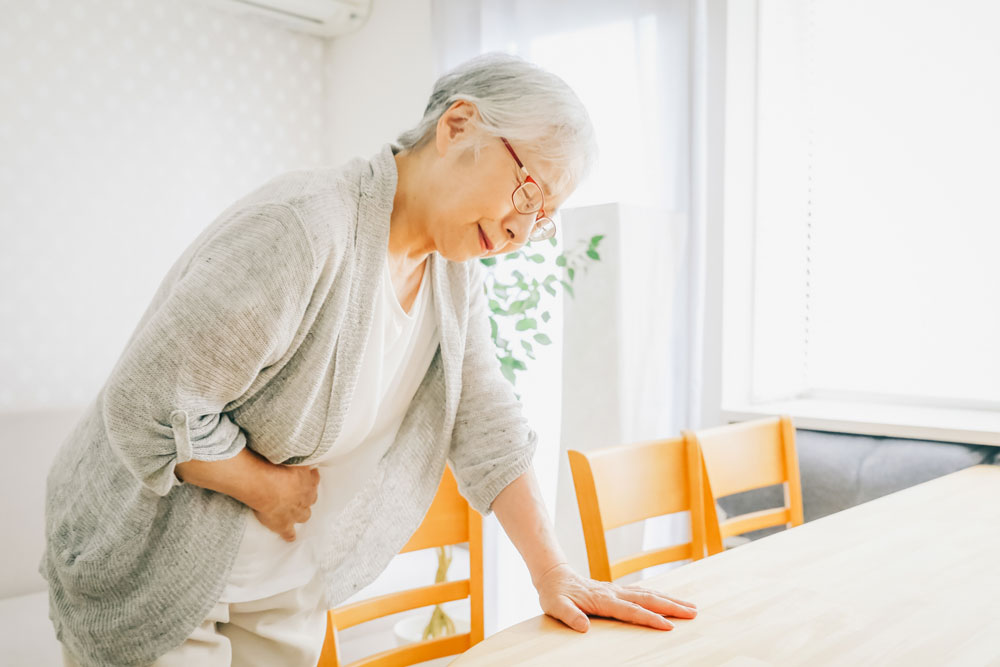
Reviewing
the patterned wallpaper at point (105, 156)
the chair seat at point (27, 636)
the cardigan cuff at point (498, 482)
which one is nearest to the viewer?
the cardigan cuff at point (498, 482)

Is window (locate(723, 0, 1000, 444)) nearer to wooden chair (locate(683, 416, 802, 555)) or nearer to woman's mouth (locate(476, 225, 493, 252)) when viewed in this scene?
wooden chair (locate(683, 416, 802, 555))

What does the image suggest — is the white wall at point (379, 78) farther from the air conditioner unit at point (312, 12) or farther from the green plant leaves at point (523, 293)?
the green plant leaves at point (523, 293)

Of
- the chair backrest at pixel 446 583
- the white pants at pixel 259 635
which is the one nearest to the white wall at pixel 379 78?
the chair backrest at pixel 446 583

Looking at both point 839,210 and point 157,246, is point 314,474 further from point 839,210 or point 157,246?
point 157,246

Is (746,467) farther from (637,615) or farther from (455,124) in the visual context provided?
(455,124)

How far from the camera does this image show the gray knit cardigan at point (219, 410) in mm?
894

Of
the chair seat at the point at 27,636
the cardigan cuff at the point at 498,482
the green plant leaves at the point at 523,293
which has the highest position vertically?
the green plant leaves at the point at 523,293

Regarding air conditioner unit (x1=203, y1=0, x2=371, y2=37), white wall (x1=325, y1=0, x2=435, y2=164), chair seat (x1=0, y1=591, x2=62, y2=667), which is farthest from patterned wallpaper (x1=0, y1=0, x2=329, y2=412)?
chair seat (x1=0, y1=591, x2=62, y2=667)

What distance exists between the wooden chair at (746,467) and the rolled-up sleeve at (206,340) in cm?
87

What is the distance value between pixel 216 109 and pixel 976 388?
9.58 feet

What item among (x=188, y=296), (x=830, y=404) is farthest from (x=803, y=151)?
(x=188, y=296)

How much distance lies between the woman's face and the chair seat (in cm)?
146

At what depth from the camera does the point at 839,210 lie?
2578 mm

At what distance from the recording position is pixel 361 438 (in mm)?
1167
